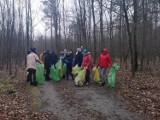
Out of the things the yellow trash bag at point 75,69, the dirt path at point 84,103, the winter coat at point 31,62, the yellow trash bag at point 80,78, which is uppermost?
the winter coat at point 31,62

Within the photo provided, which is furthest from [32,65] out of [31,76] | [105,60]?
[105,60]

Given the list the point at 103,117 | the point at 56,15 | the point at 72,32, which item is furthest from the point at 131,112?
the point at 72,32

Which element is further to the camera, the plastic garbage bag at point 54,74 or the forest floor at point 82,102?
the plastic garbage bag at point 54,74

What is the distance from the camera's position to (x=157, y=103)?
9570 mm

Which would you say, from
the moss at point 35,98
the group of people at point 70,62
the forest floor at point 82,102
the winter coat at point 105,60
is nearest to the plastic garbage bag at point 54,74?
the group of people at point 70,62

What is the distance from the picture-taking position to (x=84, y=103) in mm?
9625

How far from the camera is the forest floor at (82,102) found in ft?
27.0

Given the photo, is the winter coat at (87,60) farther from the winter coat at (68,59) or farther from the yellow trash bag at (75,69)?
the winter coat at (68,59)

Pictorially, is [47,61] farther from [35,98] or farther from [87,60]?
[35,98]

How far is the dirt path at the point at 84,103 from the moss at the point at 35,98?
7.3 inches

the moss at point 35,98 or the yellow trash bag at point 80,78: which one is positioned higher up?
the yellow trash bag at point 80,78

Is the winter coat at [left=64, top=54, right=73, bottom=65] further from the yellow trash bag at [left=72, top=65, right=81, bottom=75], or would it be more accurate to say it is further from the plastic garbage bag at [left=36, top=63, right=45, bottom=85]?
the plastic garbage bag at [left=36, top=63, right=45, bottom=85]

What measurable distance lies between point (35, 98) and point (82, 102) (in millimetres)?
1942

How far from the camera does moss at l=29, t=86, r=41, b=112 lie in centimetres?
904
